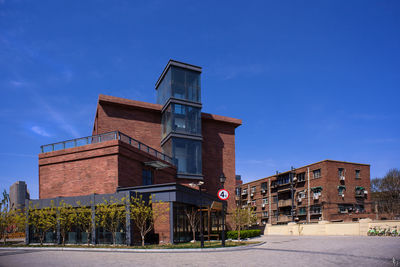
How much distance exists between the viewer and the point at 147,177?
35062mm

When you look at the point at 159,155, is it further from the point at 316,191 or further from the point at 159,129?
the point at 316,191

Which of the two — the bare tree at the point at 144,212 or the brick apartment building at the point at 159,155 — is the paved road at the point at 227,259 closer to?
the brick apartment building at the point at 159,155

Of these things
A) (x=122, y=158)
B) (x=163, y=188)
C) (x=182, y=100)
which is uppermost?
(x=182, y=100)

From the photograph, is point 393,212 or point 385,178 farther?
point 385,178

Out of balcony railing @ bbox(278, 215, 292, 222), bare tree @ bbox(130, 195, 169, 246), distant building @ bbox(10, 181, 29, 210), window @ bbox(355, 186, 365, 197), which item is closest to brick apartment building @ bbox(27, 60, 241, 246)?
bare tree @ bbox(130, 195, 169, 246)

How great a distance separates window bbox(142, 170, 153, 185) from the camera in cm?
3456

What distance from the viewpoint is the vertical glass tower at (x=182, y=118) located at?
40.3m

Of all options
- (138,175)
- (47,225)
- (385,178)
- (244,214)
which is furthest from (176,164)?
(385,178)

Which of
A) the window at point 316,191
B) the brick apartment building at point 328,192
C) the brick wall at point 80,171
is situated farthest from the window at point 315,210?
the brick wall at point 80,171

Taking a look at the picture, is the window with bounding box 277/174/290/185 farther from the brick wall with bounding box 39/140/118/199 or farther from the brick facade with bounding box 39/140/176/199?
the brick wall with bounding box 39/140/118/199

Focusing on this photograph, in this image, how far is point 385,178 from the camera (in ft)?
209

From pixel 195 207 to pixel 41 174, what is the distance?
15590 mm

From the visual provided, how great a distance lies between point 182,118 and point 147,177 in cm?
952

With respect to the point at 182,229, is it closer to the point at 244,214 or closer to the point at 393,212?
the point at 244,214
